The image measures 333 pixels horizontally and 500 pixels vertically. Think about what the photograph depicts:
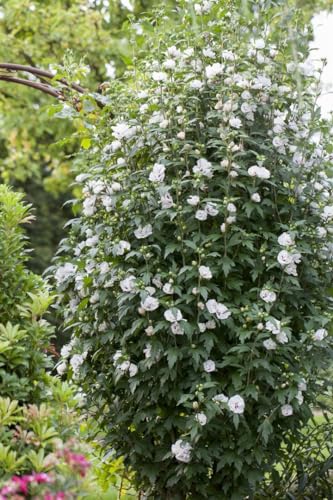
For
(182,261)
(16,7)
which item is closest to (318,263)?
(182,261)

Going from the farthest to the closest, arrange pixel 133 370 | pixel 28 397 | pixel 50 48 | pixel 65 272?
pixel 50 48 → pixel 65 272 → pixel 133 370 → pixel 28 397

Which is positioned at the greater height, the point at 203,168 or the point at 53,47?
the point at 203,168

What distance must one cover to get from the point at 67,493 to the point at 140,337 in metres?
1.61

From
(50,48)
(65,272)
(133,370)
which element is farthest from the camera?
(50,48)

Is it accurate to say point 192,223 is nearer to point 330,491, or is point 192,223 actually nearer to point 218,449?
point 218,449

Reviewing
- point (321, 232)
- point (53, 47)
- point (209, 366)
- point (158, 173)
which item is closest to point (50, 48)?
point (53, 47)

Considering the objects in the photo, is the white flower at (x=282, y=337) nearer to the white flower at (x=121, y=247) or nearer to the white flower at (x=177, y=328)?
the white flower at (x=177, y=328)

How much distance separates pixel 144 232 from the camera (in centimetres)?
353

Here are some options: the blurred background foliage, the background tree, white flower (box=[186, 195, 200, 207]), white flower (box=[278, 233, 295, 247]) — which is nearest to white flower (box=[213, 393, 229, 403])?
white flower (box=[278, 233, 295, 247])

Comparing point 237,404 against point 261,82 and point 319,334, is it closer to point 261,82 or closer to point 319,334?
point 319,334

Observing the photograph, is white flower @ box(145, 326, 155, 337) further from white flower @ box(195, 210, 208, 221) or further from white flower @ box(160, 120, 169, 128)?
white flower @ box(160, 120, 169, 128)

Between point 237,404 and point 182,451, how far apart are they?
1.07 ft

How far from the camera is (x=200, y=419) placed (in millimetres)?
3307

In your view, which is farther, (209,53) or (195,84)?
(209,53)
